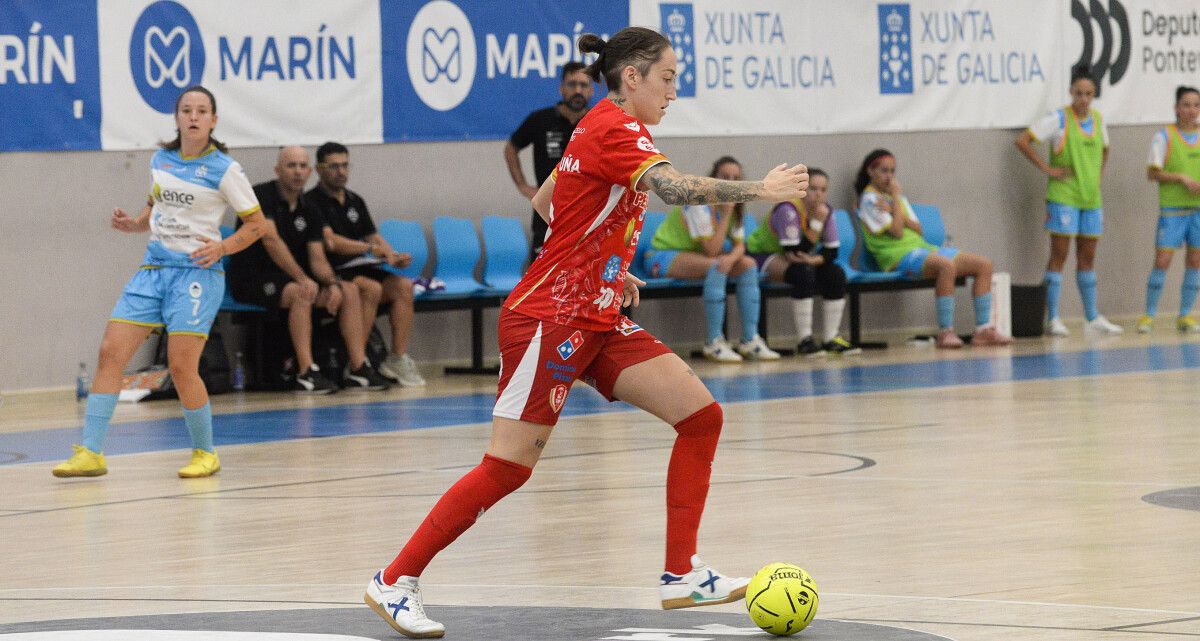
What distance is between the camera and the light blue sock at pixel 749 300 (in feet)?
53.4

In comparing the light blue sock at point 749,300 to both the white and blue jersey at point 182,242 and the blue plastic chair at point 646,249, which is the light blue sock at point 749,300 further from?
the white and blue jersey at point 182,242

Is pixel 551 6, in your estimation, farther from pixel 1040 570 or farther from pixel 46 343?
pixel 1040 570

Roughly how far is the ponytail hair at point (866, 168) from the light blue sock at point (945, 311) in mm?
1271

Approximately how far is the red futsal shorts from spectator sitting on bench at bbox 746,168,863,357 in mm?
10903

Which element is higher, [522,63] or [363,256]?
[522,63]

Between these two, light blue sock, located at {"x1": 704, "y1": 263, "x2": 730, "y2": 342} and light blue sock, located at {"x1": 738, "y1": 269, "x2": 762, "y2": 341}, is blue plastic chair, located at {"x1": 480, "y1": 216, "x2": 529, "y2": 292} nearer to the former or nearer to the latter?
light blue sock, located at {"x1": 704, "y1": 263, "x2": 730, "y2": 342}

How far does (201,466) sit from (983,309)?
9770mm

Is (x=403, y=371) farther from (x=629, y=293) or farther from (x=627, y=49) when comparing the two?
(x=627, y=49)

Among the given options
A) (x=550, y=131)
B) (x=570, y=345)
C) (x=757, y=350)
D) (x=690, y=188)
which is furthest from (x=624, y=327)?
(x=757, y=350)

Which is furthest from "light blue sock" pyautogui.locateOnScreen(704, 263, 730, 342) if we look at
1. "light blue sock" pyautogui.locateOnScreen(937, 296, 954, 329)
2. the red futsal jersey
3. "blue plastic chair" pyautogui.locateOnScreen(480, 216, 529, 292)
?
the red futsal jersey

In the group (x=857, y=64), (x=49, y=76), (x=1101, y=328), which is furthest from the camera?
(x=1101, y=328)

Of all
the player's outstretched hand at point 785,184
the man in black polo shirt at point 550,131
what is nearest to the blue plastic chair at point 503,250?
the man in black polo shirt at point 550,131

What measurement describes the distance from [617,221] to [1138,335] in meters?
13.7

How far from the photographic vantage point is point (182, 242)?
9461 millimetres
